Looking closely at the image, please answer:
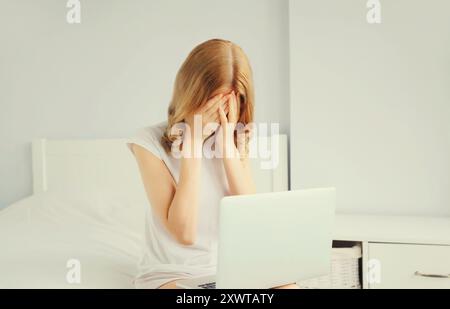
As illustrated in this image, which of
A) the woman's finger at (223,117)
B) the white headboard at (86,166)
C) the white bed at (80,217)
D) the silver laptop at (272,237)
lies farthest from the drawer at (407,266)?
the white headboard at (86,166)

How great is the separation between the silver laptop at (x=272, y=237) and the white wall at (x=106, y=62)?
4.22ft

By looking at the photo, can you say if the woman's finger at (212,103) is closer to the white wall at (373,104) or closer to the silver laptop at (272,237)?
the silver laptop at (272,237)

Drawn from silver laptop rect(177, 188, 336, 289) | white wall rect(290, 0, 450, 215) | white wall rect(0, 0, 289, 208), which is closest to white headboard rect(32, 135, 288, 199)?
white wall rect(0, 0, 289, 208)

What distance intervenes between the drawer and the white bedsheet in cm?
94

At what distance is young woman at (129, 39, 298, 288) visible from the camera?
45.8 inches

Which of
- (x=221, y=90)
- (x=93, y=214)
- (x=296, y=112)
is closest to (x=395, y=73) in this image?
(x=296, y=112)

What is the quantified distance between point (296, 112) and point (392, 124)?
0.46 metres

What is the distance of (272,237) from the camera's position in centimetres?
102

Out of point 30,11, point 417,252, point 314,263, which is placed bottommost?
point 417,252

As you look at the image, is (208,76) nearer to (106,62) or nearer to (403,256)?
(403,256)

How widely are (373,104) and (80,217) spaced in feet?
5.03

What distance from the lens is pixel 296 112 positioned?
7.31 ft

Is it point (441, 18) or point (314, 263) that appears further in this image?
point (441, 18)
